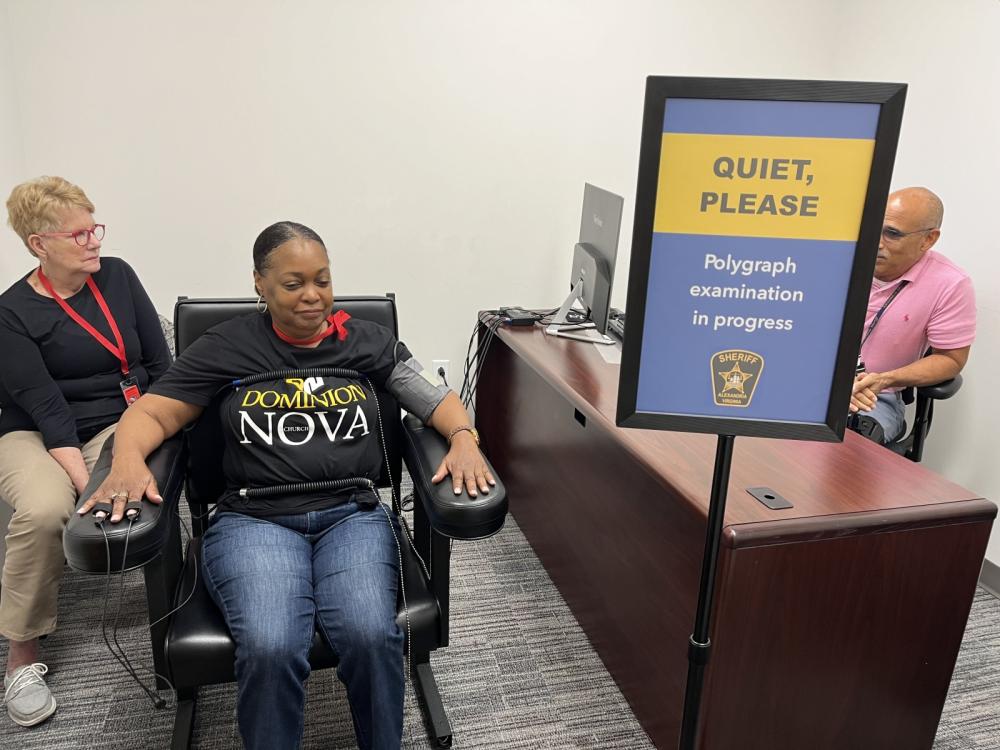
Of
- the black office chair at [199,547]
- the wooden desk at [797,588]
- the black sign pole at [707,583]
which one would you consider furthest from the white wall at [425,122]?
the black sign pole at [707,583]

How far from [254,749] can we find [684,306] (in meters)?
1.12

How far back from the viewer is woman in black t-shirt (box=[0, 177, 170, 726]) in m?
1.80

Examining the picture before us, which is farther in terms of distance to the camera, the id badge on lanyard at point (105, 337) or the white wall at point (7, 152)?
the white wall at point (7, 152)

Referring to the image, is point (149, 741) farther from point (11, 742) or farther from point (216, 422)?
point (216, 422)

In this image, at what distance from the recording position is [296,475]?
1.68 m

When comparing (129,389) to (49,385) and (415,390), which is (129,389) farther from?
(415,390)

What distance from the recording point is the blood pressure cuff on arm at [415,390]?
179cm

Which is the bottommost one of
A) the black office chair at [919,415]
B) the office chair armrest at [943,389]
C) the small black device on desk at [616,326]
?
the black office chair at [919,415]

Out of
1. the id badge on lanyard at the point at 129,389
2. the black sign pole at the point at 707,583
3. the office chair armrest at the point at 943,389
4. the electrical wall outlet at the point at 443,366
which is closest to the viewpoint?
the black sign pole at the point at 707,583

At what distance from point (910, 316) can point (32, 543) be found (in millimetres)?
2454

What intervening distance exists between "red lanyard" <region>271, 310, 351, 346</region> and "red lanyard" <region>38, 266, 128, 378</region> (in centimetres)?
56

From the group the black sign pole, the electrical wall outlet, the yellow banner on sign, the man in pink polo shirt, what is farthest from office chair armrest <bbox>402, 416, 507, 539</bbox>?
the electrical wall outlet

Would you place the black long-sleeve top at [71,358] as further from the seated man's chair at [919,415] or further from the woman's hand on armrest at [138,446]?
the seated man's chair at [919,415]

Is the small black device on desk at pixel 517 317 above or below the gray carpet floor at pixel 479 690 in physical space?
above
